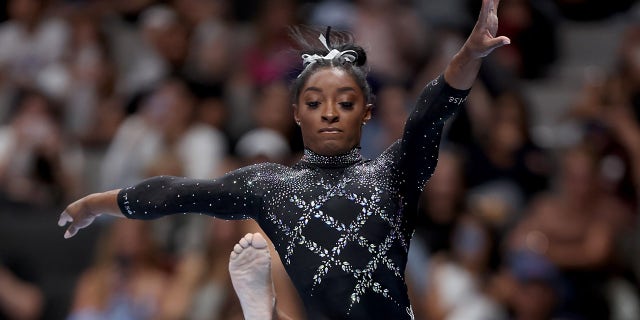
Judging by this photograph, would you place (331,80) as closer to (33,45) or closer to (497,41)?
(497,41)

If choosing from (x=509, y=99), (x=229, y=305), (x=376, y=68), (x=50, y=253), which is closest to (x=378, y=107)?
(x=376, y=68)

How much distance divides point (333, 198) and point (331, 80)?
341 millimetres

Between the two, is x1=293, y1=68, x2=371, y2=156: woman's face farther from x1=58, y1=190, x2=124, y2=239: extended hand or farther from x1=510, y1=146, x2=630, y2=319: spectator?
x1=510, y1=146, x2=630, y2=319: spectator

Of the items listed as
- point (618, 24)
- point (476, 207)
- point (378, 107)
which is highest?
point (618, 24)

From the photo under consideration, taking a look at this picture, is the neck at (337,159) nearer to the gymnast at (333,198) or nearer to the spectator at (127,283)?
the gymnast at (333,198)

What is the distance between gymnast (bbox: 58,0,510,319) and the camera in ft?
10.5

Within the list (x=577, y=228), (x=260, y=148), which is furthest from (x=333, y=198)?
(x=577, y=228)

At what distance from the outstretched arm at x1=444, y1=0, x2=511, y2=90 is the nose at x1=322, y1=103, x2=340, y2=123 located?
1.12 feet

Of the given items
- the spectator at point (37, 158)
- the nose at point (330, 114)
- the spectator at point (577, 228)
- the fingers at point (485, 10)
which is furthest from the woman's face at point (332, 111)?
the spectator at point (37, 158)

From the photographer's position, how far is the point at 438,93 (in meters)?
3.14

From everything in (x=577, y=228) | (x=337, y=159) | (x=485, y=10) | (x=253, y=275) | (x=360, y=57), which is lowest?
(x=577, y=228)

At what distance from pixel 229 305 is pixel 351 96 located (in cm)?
281

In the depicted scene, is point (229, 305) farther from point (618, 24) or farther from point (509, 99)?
point (618, 24)

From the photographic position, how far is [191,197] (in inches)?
132
